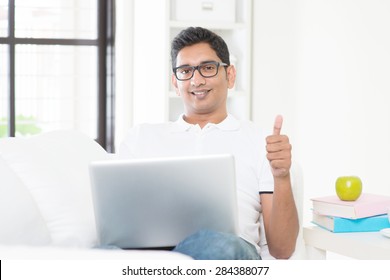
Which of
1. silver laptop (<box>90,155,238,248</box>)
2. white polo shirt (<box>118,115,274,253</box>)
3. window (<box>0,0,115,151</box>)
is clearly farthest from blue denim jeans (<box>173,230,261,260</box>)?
window (<box>0,0,115,151</box>)

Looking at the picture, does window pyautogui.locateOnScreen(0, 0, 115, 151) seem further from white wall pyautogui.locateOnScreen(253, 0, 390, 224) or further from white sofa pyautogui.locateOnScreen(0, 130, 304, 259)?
white sofa pyautogui.locateOnScreen(0, 130, 304, 259)

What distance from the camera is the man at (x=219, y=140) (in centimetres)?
214

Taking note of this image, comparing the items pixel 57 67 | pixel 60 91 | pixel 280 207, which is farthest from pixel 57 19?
pixel 280 207

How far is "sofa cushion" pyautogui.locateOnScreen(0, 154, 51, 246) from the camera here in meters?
1.87

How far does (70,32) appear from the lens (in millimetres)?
4422

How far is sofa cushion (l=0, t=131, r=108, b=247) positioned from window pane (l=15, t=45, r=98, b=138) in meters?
2.29

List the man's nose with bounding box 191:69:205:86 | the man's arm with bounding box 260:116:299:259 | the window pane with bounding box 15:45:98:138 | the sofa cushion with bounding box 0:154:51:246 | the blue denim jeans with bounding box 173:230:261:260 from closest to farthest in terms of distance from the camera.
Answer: the blue denim jeans with bounding box 173:230:261:260 < the sofa cushion with bounding box 0:154:51:246 < the man's arm with bounding box 260:116:299:259 < the man's nose with bounding box 191:69:205:86 < the window pane with bounding box 15:45:98:138

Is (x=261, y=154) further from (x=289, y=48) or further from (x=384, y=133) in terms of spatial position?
(x=289, y=48)

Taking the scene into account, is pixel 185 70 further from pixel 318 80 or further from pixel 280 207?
pixel 318 80

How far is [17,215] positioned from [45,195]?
0.13 metres

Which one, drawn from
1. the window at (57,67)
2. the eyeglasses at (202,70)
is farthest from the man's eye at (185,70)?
the window at (57,67)

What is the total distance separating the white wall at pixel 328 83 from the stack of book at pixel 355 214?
1.26 meters

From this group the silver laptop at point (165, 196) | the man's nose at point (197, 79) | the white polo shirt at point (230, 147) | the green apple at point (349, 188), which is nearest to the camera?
the silver laptop at point (165, 196)

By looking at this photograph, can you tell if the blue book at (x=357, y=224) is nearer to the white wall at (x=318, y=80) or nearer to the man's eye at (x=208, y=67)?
the man's eye at (x=208, y=67)
